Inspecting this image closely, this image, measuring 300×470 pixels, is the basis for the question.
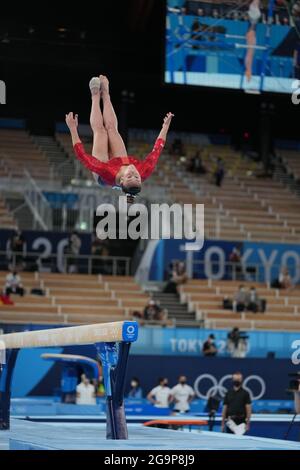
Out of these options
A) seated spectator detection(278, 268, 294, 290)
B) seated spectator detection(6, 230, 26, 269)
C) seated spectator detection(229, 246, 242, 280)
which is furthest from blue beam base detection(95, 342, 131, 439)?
seated spectator detection(278, 268, 294, 290)

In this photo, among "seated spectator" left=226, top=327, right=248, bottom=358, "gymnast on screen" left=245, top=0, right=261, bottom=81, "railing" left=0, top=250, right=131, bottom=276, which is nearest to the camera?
"seated spectator" left=226, top=327, right=248, bottom=358

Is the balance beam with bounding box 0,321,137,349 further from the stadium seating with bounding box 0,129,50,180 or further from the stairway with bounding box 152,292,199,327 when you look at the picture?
the stadium seating with bounding box 0,129,50,180

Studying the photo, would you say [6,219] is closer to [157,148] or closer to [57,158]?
[57,158]

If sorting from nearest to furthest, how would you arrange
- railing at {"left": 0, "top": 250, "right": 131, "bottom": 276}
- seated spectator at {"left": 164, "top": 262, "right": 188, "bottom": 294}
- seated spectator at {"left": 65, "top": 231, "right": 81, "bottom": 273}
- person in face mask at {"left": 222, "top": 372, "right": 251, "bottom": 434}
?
person in face mask at {"left": 222, "top": 372, "right": 251, "bottom": 434} → railing at {"left": 0, "top": 250, "right": 131, "bottom": 276} → seated spectator at {"left": 65, "top": 231, "right": 81, "bottom": 273} → seated spectator at {"left": 164, "top": 262, "right": 188, "bottom": 294}

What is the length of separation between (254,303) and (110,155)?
473 inches

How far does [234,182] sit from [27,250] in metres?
7.99

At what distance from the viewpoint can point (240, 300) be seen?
816 inches

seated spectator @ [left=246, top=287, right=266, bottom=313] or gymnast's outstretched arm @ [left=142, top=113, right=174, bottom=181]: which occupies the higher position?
gymnast's outstretched arm @ [left=142, top=113, right=174, bottom=181]

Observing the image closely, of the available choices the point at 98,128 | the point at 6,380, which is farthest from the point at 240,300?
the point at 98,128

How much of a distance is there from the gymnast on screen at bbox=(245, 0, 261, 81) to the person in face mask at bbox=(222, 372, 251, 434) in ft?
38.0

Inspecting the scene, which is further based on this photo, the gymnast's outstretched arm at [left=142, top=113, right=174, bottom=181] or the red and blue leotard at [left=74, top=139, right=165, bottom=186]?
the gymnast's outstretched arm at [left=142, top=113, right=174, bottom=181]

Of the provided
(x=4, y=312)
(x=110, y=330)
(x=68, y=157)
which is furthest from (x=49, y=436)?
(x=68, y=157)

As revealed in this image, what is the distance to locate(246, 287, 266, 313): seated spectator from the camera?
20.7 metres

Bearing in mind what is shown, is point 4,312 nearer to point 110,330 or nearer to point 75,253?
point 75,253
